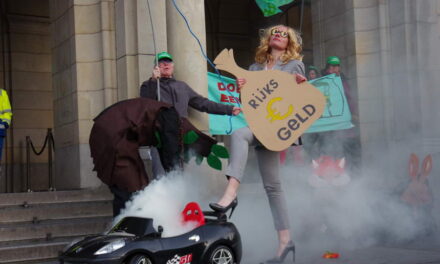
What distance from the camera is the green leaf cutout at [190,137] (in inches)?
239

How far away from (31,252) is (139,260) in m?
2.20

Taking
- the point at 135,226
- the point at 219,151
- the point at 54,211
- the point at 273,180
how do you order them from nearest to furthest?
1. the point at 135,226
2. the point at 273,180
3. the point at 219,151
4. the point at 54,211

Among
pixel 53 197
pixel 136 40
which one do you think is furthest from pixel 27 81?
pixel 53 197

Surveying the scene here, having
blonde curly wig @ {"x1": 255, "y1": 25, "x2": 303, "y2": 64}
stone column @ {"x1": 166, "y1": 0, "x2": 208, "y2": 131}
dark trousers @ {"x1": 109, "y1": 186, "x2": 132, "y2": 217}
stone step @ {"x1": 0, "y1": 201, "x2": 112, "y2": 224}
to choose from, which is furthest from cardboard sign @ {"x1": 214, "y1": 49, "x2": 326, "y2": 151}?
stone step @ {"x1": 0, "y1": 201, "x2": 112, "y2": 224}

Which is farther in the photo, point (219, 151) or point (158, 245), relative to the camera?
point (219, 151)

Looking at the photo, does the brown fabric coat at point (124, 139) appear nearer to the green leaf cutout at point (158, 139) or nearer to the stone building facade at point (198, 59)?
the green leaf cutout at point (158, 139)

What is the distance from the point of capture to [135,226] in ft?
16.5

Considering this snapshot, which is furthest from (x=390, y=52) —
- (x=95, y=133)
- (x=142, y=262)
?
(x=142, y=262)

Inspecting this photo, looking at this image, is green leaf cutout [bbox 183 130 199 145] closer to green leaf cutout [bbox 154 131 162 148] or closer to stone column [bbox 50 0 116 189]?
green leaf cutout [bbox 154 131 162 148]

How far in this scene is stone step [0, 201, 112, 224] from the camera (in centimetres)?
729

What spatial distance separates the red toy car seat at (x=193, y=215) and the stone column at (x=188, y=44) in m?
3.34

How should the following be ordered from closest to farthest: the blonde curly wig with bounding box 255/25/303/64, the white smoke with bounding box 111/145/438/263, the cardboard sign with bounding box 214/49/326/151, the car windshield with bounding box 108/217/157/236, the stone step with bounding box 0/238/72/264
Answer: the car windshield with bounding box 108/217/157/236
the cardboard sign with bounding box 214/49/326/151
the blonde curly wig with bounding box 255/25/303/64
the stone step with bounding box 0/238/72/264
the white smoke with bounding box 111/145/438/263

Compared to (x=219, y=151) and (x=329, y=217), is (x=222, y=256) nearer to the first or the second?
(x=219, y=151)

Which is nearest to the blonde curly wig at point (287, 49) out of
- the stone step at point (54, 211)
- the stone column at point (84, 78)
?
the stone step at point (54, 211)
